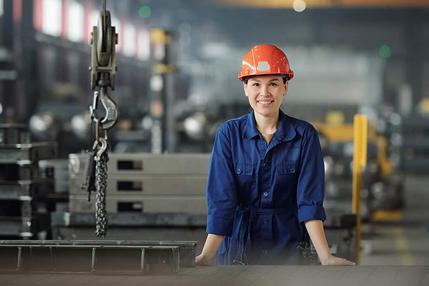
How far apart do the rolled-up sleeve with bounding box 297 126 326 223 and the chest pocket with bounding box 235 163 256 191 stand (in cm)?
23

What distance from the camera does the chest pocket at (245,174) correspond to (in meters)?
4.75

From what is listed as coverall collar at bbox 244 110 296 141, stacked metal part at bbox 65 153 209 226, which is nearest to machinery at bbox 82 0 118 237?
coverall collar at bbox 244 110 296 141

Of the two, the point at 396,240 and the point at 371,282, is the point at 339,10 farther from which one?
the point at 371,282

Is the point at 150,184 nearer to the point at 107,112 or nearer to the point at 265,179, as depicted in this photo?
the point at 107,112

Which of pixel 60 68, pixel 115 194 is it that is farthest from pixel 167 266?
pixel 60 68

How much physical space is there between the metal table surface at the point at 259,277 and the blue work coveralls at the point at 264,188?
1.13 feet

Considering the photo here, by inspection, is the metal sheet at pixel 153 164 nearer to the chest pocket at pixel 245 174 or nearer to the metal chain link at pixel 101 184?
the metal chain link at pixel 101 184

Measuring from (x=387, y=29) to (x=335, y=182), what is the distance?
26811 millimetres

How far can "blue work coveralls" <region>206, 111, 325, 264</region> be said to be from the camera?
4.71 m

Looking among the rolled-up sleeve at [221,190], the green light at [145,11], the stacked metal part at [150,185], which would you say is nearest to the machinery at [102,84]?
the rolled-up sleeve at [221,190]

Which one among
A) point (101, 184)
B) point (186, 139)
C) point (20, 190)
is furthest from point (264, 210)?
point (186, 139)

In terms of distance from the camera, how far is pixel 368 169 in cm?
1426

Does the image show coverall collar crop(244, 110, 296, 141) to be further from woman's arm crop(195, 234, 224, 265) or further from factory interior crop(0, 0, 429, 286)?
woman's arm crop(195, 234, 224, 265)

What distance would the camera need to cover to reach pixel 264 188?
479 cm
